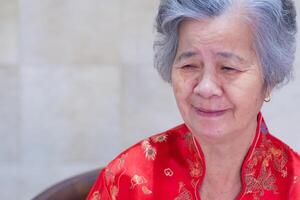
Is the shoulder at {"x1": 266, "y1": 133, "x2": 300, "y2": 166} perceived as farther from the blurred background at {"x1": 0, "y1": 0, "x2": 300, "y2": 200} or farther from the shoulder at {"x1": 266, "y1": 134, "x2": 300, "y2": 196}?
the blurred background at {"x1": 0, "y1": 0, "x2": 300, "y2": 200}

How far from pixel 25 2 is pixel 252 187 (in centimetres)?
138

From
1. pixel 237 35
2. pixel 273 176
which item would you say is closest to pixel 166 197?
pixel 273 176

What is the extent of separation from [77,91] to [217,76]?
1.30 metres

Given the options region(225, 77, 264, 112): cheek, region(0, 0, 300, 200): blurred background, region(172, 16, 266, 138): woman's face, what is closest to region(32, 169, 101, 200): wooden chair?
region(172, 16, 266, 138): woman's face

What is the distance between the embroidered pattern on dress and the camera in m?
1.43

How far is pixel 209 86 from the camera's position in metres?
1.24

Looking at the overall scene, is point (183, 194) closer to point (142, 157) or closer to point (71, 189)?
point (142, 157)

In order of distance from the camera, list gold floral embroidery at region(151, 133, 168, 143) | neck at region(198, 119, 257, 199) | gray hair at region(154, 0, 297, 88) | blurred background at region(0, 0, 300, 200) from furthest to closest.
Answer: blurred background at region(0, 0, 300, 200) → gold floral embroidery at region(151, 133, 168, 143) → neck at region(198, 119, 257, 199) → gray hair at region(154, 0, 297, 88)

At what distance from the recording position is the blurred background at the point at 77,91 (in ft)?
7.97

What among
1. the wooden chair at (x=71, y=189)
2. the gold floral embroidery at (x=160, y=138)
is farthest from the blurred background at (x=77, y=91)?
the gold floral embroidery at (x=160, y=138)

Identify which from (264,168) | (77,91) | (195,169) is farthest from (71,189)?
(77,91)

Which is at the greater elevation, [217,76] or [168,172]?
[217,76]

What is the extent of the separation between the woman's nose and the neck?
0.17 metres

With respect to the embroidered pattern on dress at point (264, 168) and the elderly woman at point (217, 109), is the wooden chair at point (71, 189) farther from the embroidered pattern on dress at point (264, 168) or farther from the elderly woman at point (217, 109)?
the embroidered pattern on dress at point (264, 168)
